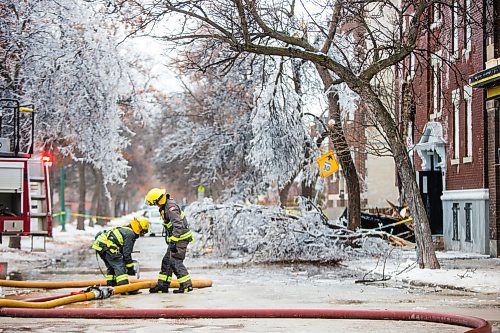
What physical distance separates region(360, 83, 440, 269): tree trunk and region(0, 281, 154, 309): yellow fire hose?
660cm

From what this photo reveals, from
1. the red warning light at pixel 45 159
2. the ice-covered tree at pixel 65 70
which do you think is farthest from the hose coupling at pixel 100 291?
the ice-covered tree at pixel 65 70

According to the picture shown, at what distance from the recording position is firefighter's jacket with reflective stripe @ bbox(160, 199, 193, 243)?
16.6 m

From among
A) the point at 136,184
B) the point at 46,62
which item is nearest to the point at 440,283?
the point at 46,62

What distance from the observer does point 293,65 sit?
3331 centimetres

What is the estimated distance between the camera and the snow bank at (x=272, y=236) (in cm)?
2659

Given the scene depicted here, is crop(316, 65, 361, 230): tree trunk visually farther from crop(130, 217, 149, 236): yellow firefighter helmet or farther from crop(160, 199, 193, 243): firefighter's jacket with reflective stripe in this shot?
crop(130, 217, 149, 236): yellow firefighter helmet

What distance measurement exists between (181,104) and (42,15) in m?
21.9

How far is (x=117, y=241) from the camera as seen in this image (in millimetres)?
16234

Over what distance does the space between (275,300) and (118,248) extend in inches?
106

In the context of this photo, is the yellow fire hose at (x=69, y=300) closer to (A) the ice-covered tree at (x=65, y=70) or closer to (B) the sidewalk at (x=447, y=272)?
(B) the sidewalk at (x=447, y=272)

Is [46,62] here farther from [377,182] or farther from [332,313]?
[377,182]

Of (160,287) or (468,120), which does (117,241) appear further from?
(468,120)

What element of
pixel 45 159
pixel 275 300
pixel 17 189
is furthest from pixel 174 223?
pixel 45 159

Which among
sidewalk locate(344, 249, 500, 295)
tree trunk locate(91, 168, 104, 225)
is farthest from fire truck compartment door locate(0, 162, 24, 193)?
tree trunk locate(91, 168, 104, 225)
